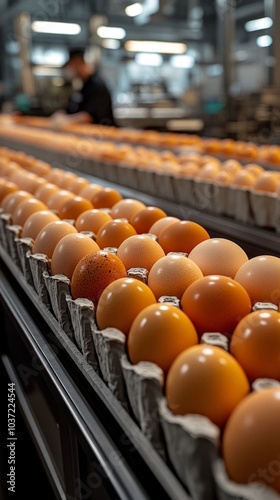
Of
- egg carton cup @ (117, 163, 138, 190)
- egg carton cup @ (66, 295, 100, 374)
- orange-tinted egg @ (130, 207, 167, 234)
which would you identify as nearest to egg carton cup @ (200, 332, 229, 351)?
egg carton cup @ (66, 295, 100, 374)

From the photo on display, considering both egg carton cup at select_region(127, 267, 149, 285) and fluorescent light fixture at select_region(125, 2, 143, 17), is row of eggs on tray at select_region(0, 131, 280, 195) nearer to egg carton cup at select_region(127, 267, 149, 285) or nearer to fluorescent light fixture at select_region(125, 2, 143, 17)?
egg carton cup at select_region(127, 267, 149, 285)

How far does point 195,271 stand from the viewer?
1.09 m

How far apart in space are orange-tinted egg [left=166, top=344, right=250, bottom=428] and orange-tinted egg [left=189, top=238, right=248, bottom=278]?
1.32ft

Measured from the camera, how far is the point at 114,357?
2.90 ft

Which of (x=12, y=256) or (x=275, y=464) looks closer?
(x=275, y=464)

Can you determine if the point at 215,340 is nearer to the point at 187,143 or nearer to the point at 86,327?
the point at 86,327

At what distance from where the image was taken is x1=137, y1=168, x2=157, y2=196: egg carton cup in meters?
2.45

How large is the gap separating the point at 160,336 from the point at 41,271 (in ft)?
1.81

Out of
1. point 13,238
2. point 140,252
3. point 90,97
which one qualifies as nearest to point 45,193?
point 13,238

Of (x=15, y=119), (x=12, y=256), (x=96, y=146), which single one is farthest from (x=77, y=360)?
(x=15, y=119)

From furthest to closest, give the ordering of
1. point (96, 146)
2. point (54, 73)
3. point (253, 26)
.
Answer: point (54, 73)
point (253, 26)
point (96, 146)

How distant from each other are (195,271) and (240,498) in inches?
21.8

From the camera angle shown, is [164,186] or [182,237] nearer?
[182,237]

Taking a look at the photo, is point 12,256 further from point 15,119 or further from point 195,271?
point 15,119
